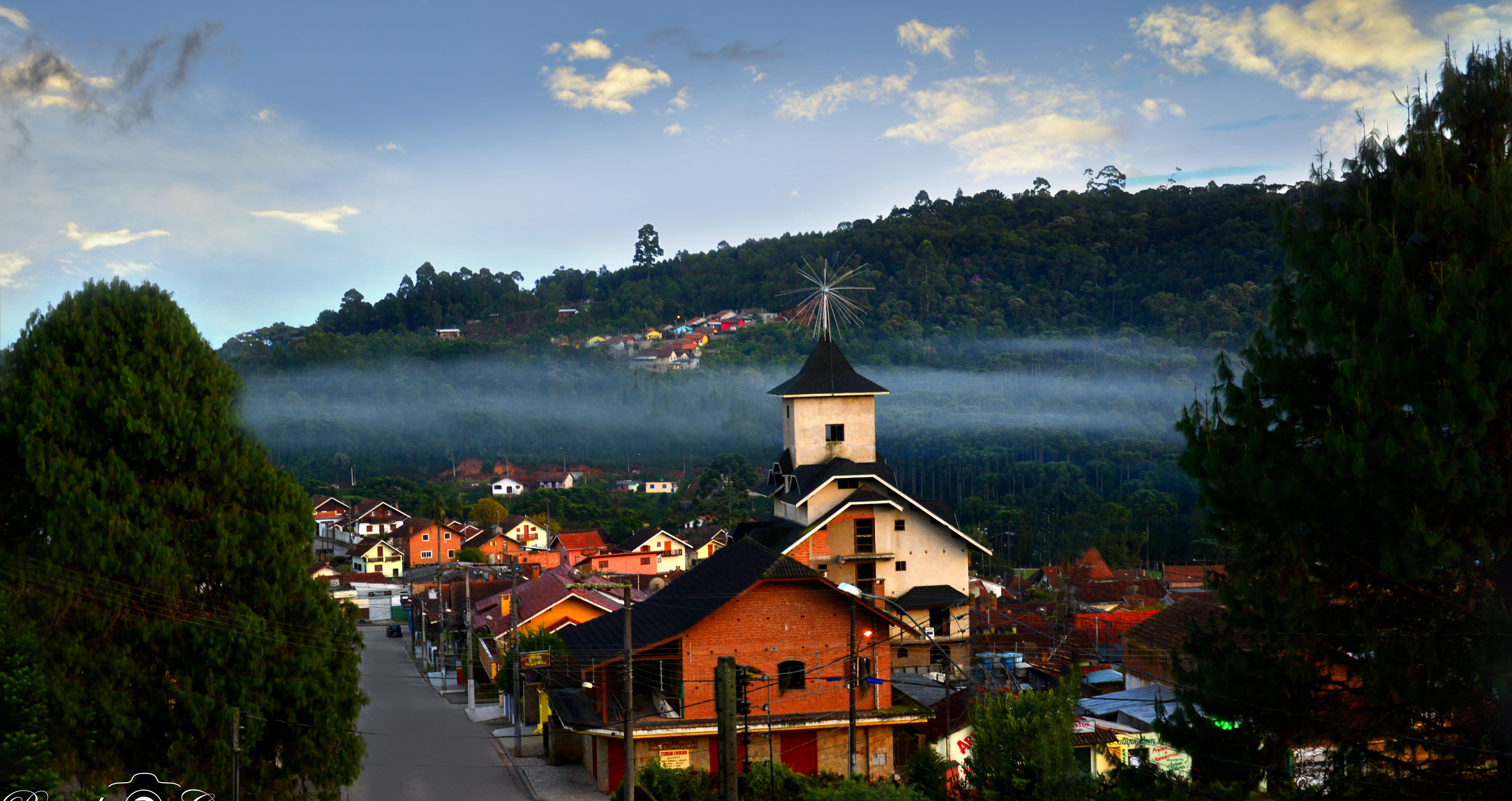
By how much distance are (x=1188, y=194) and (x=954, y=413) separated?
82924mm

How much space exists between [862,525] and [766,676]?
1029 centimetres

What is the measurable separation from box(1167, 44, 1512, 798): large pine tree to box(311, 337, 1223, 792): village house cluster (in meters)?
0.88

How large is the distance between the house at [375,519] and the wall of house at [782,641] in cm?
6086

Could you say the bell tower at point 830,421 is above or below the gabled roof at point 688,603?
above

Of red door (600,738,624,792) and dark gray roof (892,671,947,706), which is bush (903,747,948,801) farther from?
red door (600,738,624,792)

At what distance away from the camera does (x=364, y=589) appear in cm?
6350

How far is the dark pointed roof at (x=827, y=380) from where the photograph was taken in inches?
1297

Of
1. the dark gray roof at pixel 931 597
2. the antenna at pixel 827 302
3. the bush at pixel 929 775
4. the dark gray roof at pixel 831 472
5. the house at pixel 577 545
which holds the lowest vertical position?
the house at pixel 577 545

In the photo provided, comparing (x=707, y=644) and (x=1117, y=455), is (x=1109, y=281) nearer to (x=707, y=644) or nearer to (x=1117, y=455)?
(x=1117, y=455)

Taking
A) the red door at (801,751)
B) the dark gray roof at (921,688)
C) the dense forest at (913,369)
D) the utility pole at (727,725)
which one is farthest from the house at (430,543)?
the utility pole at (727,725)

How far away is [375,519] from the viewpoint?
8194 centimetres

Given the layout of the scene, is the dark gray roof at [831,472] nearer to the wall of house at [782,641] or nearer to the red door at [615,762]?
the wall of house at [782,641]

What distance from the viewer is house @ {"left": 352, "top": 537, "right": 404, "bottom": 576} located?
71688 mm

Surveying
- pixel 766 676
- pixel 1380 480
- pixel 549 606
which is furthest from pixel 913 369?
pixel 1380 480
